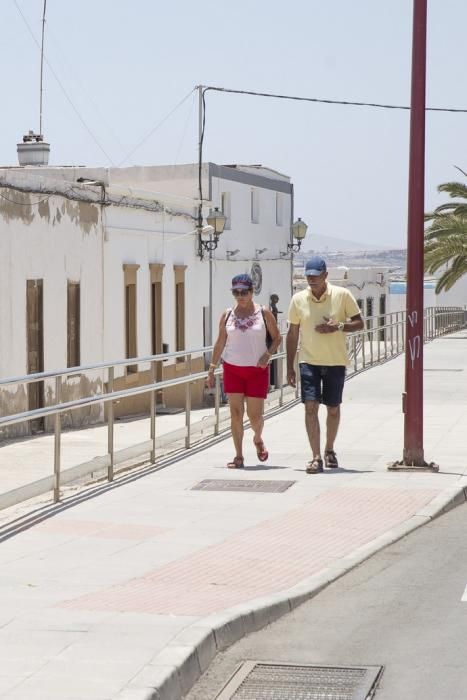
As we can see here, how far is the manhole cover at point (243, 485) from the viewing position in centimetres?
1234

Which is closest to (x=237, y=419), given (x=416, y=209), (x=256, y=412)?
(x=256, y=412)

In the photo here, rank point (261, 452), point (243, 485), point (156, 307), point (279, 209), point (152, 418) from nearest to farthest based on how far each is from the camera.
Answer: point (243, 485), point (261, 452), point (152, 418), point (156, 307), point (279, 209)

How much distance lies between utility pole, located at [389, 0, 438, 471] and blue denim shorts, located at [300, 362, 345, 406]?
70cm

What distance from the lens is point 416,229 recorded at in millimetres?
13344

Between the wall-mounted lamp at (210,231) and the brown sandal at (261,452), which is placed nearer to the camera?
the brown sandal at (261,452)

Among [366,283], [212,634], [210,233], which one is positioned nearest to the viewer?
[212,634]

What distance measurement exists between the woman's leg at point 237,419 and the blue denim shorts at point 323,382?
2.32 ft

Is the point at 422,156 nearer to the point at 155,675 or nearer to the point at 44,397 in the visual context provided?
the point at 44,397

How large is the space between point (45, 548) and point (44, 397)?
7.88 feet

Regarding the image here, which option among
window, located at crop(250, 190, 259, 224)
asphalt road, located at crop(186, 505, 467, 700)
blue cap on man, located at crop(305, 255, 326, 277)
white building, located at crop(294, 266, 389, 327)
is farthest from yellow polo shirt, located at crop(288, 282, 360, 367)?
white building, located at crop(294, 266, 389, 327)

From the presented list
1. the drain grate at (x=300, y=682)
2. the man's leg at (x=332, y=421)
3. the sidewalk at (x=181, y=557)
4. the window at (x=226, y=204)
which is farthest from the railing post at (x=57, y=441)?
the window at (x=226, y=204)

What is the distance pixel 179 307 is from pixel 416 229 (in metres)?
20.0

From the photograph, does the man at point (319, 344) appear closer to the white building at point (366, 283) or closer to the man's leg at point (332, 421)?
the man's leg at point (332, 421)

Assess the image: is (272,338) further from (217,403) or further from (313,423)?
(217,403)
